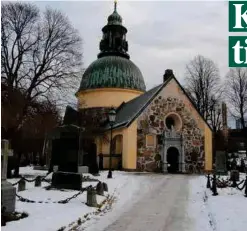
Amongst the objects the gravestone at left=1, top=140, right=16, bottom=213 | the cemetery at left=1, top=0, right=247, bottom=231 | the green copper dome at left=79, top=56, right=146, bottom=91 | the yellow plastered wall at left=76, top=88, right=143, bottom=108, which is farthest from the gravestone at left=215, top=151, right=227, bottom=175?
the gravestone at left=1, top=140, right=16, bottom=213

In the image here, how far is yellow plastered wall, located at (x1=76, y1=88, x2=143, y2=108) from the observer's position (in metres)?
36.8

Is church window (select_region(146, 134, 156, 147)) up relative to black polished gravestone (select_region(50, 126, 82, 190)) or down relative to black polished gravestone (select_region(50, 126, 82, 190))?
up

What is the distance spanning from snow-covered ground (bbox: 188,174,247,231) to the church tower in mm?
22067

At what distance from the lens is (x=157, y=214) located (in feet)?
35.6

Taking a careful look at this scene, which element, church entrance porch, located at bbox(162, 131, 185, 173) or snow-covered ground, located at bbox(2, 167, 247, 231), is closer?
snow-covered ground, located at bbox(2, 167, 247, 231)

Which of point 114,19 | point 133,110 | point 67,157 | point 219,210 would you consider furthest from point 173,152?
point 219,210

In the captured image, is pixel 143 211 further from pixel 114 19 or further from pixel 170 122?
pixel 114 19

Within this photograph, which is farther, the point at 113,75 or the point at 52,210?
the point at 113,75

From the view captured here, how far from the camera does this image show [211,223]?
9.43 meters

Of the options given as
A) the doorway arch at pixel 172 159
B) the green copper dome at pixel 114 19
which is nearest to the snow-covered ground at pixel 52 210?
the doorway arch at pixel 172 159

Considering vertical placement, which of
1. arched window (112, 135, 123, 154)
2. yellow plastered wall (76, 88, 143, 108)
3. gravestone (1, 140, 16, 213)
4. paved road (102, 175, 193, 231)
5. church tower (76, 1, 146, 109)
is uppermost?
church tower (76, 1, 146, 109)

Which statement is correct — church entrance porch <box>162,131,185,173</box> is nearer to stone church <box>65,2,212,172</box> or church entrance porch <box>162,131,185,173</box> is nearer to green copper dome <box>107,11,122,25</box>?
stone church <box>65,2,212,172</box>

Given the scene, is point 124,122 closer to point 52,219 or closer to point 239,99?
point 239,99

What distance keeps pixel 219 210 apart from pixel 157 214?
1.76 metres
